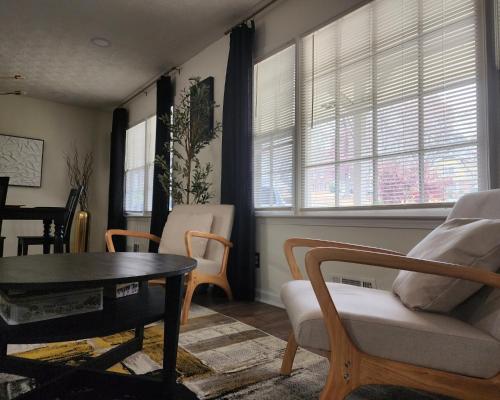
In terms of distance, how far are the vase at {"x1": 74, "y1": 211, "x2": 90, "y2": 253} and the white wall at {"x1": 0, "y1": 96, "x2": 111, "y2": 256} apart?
263 millimetres

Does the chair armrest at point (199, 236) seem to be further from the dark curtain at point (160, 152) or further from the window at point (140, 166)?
the window at point (140, 166)

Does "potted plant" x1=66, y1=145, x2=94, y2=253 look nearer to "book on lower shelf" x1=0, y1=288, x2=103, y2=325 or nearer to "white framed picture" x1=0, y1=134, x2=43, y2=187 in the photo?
"white framed picture" x1=0, y1=134, x2=43, y2=187

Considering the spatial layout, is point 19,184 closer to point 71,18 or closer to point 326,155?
point 71,18

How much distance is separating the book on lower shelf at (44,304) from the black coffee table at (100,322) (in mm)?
21

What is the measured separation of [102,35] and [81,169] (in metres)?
2.71

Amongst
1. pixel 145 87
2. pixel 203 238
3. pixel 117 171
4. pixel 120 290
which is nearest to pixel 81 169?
pixel 117 171

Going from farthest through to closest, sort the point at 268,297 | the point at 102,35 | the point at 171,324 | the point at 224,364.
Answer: the point at 102,35 < the point at 268,297 < the point at 224,364 < the point at 171,324

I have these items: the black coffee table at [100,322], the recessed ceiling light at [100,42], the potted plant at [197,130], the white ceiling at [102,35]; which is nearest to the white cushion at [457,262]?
the black coffee table at [100,322]

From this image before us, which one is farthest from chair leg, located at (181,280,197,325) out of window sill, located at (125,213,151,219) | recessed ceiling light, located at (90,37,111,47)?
recessed ceiling light, located at (90,37,111,47)

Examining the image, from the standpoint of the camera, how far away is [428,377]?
0.84m

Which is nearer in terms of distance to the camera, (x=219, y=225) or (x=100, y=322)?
(x=100, y=322)

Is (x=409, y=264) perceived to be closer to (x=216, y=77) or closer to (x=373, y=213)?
(x=373, y=213)

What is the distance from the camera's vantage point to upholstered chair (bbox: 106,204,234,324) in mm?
2436

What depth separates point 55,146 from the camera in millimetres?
5367
